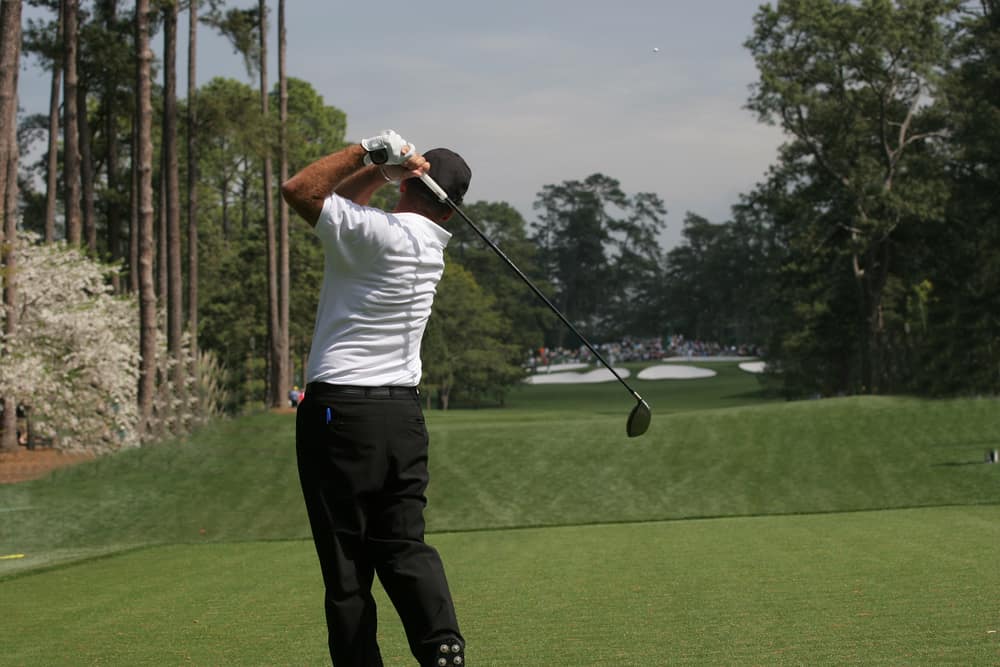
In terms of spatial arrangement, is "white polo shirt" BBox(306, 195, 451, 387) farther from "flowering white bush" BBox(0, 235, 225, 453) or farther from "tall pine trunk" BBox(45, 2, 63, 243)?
"tall pine trunk" BBox(45, 2, 63, 243)

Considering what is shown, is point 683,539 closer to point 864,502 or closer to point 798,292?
point 864,502

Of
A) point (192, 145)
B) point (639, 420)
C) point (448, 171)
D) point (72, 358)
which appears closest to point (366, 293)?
point (448, 171)

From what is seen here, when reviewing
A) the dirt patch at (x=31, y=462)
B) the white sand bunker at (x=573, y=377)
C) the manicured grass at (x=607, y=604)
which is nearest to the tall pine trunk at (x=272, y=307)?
the dirt patch at (x=31, y=462)

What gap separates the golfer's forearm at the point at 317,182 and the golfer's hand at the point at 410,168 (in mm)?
104

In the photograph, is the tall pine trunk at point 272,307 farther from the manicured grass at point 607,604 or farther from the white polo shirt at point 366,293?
the white polo shirt at point 366,293

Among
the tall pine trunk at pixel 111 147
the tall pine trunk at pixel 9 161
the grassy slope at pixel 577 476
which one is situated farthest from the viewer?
the tall pine trunk at pixel 111 147

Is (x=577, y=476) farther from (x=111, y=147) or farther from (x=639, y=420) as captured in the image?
(x=111, y=147)

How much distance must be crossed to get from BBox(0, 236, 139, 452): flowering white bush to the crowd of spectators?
6902cm

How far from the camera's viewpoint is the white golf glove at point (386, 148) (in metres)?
3.35

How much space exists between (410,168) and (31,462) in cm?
2010

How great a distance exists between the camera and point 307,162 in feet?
144

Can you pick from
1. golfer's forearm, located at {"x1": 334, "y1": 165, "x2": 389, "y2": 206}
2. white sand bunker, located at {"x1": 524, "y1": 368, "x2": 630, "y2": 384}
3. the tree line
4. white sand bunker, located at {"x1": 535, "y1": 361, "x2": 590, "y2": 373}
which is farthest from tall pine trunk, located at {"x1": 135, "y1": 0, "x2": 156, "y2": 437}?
white sand bunker, located at {"x1": 535, "y1": 361, "x2": 590, "y2": 373}

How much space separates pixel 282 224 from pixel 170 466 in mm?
14249

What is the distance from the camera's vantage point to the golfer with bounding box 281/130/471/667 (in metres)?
3.39
